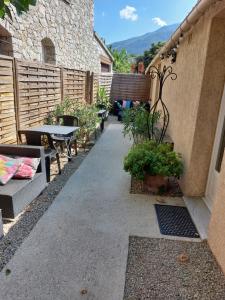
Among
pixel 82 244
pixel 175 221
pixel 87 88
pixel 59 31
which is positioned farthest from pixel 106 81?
pixel 82 244

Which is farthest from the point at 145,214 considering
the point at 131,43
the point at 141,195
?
the point at 131,43

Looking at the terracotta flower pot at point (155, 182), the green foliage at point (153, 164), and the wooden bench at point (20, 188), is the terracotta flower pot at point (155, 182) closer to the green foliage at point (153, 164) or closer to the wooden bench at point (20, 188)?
the green foliage at point (153, 164)

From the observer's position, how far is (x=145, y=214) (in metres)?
3.17

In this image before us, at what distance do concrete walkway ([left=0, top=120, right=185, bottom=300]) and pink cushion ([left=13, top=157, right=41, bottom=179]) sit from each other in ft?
1.81

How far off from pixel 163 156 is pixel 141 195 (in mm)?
719

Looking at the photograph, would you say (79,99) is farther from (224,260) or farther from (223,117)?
(224,260)

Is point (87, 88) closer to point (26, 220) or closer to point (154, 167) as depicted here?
point (154, 167)

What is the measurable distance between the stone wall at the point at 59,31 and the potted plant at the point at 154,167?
3632 mm

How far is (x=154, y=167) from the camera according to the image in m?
3.60

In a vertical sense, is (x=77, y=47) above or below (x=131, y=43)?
below

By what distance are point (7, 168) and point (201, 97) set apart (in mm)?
2795

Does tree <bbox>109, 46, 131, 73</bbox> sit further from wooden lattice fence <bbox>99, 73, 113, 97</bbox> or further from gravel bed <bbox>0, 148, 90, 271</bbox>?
gravel bed <bbox>0, 148, 90, 271</bbox>

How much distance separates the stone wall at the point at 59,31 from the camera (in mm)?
5273

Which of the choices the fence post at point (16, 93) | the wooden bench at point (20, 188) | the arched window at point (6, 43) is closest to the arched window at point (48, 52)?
the arched window at point (6, 43)
